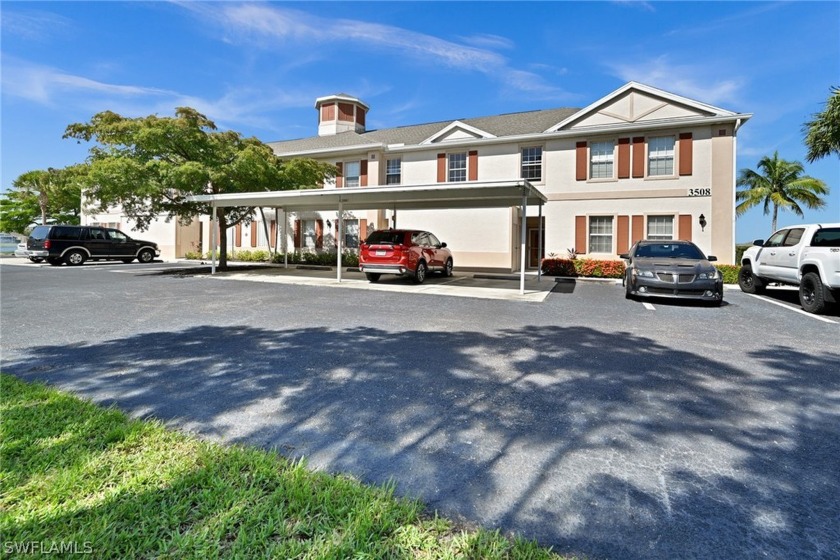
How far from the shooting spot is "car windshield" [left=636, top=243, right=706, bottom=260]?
1023 centimetres

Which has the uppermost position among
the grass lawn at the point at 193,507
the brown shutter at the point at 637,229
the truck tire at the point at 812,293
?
the brown shutter at the point at 637,229

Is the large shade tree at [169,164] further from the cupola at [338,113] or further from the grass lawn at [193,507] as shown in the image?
the grass lawn at [193,507]

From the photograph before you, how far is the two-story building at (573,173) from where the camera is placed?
15906mm

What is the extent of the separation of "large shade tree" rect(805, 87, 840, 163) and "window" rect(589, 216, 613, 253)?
6.47 metres

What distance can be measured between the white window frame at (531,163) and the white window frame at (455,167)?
2.75m

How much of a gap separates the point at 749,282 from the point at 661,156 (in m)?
7.16

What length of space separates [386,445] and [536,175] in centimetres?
1784

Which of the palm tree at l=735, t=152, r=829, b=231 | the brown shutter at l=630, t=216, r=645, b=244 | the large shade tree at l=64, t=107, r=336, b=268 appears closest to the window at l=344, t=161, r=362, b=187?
the large shade tree at l=64, t=107, r=336, b=268

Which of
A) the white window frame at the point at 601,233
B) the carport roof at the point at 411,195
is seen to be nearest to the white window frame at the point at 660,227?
the white window frame at the point at 601,233

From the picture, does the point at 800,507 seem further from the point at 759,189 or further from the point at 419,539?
the point at 759,189

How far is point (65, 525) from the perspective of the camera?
75.5 inches

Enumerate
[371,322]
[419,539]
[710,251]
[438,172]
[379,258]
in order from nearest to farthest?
[419,539]
[371,322]
[379,258]
[710,251]
[438,172]

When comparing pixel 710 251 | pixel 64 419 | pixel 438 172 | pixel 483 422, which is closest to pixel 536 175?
pixel 438 172

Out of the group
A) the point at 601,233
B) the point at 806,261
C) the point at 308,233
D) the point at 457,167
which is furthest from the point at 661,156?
the point at 308,233
